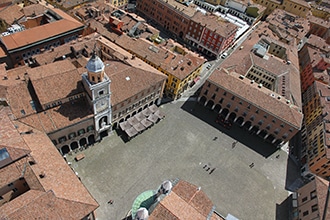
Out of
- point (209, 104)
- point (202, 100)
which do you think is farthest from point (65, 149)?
point (209, 104)

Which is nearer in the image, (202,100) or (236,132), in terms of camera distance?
(236,132)

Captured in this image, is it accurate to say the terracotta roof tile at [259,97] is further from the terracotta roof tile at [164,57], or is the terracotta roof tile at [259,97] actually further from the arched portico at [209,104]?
the arched portico at [209,104]

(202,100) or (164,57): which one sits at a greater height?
(164,57)

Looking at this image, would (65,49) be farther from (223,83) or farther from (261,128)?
(261,128)

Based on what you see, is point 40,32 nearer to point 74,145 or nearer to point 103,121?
point 103,121

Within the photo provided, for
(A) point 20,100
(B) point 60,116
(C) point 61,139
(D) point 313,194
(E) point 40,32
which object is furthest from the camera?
(E) point 40,32

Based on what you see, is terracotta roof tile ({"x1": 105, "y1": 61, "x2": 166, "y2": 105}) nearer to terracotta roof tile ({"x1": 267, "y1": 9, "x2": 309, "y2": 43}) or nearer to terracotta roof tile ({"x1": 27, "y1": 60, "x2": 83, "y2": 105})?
terracotta roof tile ({"x1": 27, "y1": 60, "x2": 83, "y2": 105})

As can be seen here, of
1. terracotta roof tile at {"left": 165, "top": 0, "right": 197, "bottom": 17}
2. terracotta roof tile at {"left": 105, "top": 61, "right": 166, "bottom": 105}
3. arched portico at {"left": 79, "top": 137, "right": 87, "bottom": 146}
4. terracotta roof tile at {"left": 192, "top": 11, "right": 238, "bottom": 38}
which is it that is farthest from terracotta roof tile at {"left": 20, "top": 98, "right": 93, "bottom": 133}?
terracotta roof tile at {"left": 165, "top": 0, "right": 197, "bottom": 17}
